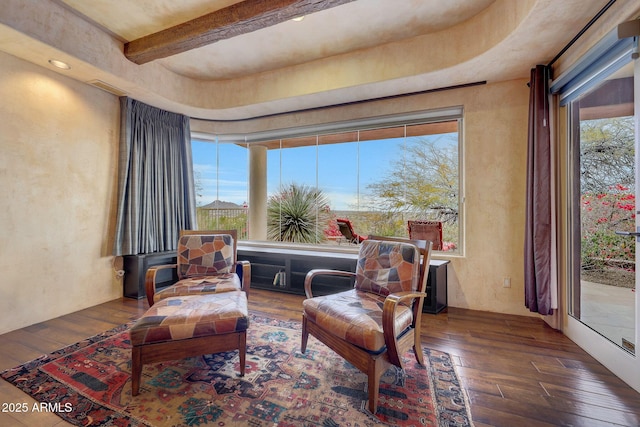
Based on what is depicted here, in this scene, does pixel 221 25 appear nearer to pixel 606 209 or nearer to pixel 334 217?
pixel 334 217

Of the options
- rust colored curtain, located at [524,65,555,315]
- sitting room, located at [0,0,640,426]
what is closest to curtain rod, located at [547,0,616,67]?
sitting room, located at [0,0,640,426]

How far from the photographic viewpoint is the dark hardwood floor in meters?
1.51

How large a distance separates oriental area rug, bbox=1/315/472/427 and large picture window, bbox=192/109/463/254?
204 centimetres

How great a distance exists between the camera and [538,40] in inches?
89.5

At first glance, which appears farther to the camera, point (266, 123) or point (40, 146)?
point (266, 123)

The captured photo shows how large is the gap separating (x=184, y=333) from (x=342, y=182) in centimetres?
313

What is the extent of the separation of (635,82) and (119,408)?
369 cm

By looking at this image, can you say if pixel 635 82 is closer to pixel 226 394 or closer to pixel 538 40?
pixel 538 40

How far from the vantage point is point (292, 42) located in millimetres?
2938

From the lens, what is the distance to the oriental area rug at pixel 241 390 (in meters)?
1.49

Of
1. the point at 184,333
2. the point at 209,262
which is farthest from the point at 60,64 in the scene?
the point at 184,333

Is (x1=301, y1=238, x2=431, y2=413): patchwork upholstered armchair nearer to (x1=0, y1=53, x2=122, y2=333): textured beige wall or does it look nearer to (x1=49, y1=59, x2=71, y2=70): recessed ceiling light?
(x1=0, y1=53, x2=122, y2=333): textured beige wall

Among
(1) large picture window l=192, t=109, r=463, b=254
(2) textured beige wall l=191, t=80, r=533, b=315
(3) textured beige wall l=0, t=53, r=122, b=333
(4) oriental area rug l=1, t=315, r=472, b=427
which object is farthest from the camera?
(1) large picture window l=192, t=109, r=463, b=254

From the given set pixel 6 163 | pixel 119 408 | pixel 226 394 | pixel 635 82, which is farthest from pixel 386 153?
pixel 6 163
